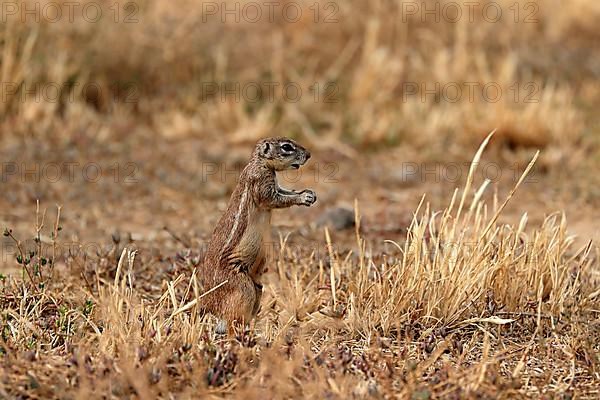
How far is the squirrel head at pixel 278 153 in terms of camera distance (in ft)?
16.9

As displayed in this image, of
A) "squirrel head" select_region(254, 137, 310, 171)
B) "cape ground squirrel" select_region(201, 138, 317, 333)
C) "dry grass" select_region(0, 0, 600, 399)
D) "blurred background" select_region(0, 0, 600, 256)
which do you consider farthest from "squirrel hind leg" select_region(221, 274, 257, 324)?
"blurred background" select_region(0, 0, 600, 256)

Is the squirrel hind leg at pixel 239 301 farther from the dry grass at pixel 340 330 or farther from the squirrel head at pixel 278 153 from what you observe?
the squirrel head at pixel 278 153

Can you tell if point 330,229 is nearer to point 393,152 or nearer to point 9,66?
point 393,152

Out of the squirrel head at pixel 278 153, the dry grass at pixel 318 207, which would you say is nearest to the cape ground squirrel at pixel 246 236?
the squirrel head at pixel 278 153

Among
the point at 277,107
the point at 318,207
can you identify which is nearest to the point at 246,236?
the point at 318,207

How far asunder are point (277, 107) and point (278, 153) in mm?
5764

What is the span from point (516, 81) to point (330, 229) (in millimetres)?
4571

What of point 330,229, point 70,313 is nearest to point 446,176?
point 330,229

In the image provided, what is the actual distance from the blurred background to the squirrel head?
91.2 inches

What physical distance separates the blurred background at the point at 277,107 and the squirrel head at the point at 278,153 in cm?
A: 232

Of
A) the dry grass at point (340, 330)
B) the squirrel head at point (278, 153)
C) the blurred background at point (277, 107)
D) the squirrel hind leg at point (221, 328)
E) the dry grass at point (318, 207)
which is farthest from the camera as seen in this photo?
the blurred background at point (277, 107)

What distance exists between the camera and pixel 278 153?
517 centimetres

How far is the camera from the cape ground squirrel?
5.07 metres

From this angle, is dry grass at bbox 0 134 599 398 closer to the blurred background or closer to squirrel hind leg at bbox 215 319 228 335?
squirrel hind leg at bbox 215 319 228 335
